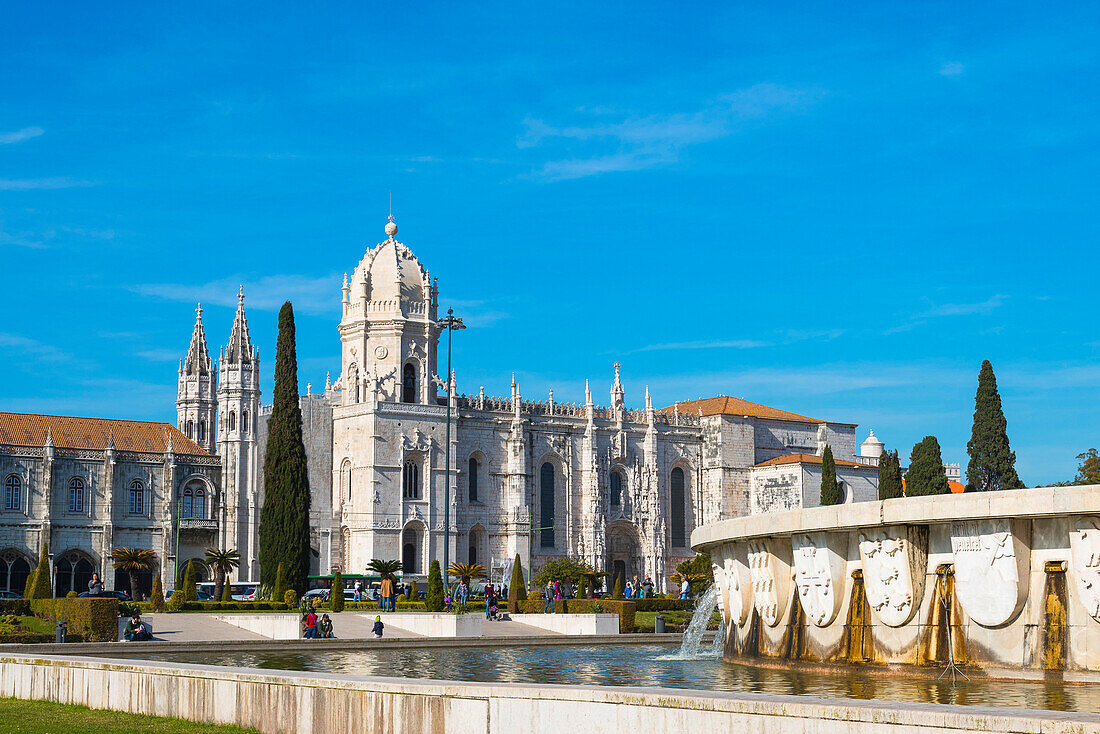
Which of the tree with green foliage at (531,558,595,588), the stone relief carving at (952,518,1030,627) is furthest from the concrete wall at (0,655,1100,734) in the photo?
the tree with green foliage at (531,558,595,588)

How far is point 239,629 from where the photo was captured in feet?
116

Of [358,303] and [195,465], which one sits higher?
[358,303]

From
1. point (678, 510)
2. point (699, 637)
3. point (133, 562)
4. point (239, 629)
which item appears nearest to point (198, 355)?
point (133, 562)

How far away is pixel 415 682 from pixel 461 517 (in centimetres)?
6488

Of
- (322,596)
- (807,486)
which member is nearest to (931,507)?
(322,596)

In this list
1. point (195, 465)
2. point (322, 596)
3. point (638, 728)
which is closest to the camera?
point (638, 728)

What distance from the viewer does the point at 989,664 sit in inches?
596

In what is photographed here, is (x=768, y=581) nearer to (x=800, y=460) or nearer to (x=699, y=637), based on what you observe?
(x=699, y=637)

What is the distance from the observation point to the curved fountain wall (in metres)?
14.5

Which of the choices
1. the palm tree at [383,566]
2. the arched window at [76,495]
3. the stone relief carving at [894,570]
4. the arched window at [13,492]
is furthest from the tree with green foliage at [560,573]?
the stone relief carving at [894,570]

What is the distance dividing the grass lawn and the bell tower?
63.2 meters

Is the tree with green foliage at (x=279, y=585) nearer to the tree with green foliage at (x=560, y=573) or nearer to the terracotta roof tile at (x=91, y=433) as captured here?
the tree with green foliage at (x=560, y=573)

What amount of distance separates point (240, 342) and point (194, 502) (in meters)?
9.47

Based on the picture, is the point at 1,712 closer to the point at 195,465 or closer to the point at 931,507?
the point at 931,507
